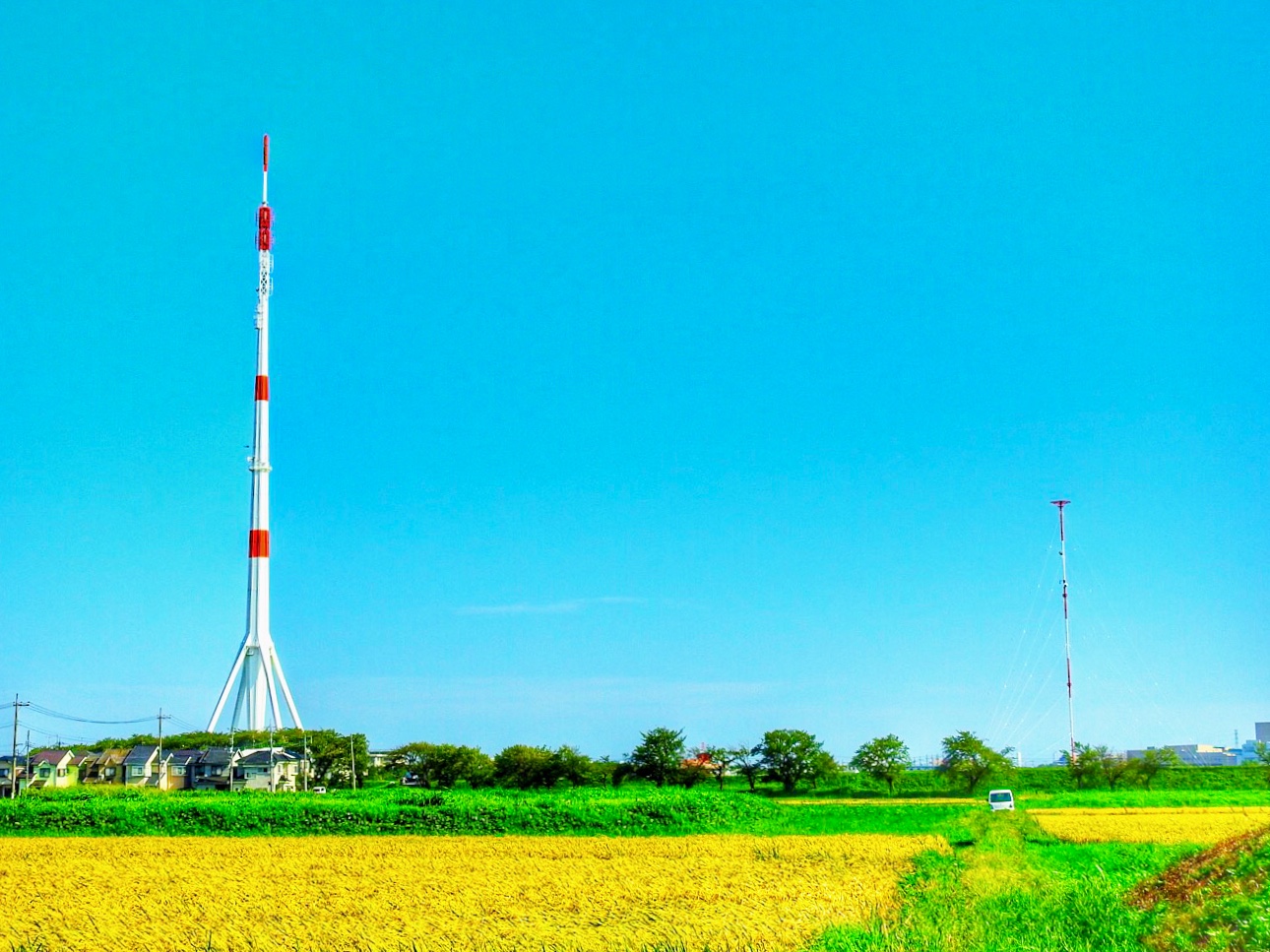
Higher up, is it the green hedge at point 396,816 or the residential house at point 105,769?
the green hedge at point 396,816

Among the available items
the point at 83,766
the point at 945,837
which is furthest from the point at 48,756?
the point at 945,837

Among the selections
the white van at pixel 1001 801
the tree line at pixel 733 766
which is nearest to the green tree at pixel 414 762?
the tree line at pixel 733 766

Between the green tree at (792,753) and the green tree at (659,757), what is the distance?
23.7 ft

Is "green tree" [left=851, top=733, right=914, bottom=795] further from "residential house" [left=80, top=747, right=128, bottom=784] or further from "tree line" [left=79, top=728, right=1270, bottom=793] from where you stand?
"residential house" [left=80, top=747, right=128, bottom=784]

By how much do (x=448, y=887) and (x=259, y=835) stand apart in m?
24.0

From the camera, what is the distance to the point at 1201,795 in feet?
208

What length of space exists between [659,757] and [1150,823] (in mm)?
39521

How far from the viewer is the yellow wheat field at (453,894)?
1800 centimetres

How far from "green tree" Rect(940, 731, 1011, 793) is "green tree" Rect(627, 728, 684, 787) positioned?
18931 millimetres

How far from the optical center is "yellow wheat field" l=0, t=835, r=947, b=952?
18.0 m

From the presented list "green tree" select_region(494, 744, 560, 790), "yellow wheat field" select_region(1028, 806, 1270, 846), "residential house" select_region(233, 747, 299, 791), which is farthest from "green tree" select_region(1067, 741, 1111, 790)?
"residential house" select_region(233, 747, 299, 791)

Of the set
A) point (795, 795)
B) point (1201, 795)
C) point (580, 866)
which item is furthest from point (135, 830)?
point (1201, 795)

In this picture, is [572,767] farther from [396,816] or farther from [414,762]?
[396,816]

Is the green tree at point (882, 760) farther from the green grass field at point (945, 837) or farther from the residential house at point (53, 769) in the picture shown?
the residential house at point (53, 769)
